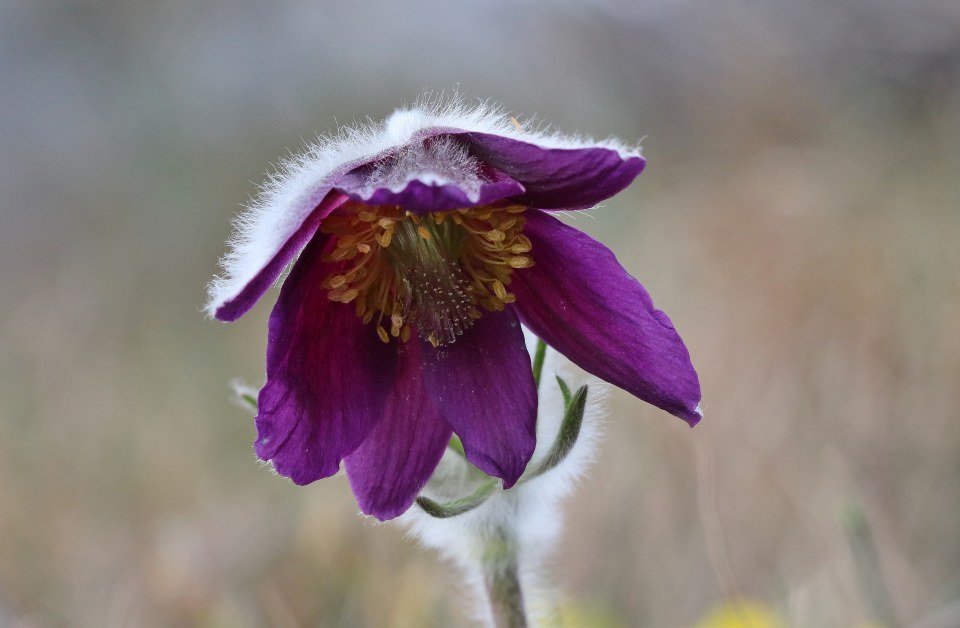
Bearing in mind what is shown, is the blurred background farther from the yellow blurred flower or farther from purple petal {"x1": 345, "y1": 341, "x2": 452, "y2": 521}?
purple petal {"x1": 345, "y1": 341, "x2": 452, "y2": 521}

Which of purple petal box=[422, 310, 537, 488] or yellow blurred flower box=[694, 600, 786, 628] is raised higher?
purple petal box=[422, 310, 537, 488]

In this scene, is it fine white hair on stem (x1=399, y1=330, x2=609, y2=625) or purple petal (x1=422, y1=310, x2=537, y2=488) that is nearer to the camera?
purple petal (x1=422, y1=310, x2=537, y2=488)

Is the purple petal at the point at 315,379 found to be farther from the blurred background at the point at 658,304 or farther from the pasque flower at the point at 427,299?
the blurred background at the point at 658,304

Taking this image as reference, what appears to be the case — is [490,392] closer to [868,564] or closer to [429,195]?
[429,195]

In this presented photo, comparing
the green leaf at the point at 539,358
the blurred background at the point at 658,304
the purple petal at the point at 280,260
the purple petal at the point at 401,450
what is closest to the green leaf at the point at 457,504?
the purple petal at the point at 401,450

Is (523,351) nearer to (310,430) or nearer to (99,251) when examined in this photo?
(310,430)

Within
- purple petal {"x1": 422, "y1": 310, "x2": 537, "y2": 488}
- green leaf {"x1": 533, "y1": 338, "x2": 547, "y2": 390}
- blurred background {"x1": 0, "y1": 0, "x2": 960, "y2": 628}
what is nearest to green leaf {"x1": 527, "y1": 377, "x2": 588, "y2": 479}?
purple petal {"x1": 422, "y1": 310, "x2": 537, "y2": 488}
